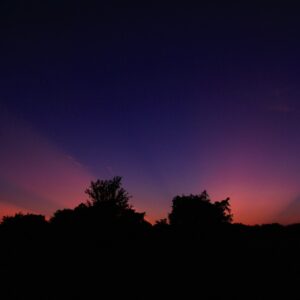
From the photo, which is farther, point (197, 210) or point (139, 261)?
point (197, 210)

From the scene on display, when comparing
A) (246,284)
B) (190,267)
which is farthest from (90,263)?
(246,284)

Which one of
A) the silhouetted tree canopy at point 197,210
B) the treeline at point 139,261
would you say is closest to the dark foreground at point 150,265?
the treeline at point 139,261

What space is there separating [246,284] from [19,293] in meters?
14.0

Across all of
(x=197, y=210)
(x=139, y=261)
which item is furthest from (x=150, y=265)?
(x=197, y=210)

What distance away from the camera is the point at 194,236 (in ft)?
98.8

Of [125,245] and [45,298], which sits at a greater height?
[125,245]

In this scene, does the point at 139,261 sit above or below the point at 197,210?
below

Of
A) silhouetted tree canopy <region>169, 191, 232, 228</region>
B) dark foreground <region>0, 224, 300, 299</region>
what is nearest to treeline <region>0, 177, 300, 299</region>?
dark foreground <region>0, 224, 300, 299</region>

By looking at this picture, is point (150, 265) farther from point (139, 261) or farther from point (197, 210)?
point (197, 210)

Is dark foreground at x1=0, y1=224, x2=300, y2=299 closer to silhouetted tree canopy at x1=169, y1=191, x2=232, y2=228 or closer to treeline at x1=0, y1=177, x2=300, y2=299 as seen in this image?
treeline at x1=0, y1=177, x2=300, y2=299

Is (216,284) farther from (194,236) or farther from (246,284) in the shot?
(194,236)

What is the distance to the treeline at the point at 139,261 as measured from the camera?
18.4 metres

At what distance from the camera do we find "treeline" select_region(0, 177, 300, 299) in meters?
18.4

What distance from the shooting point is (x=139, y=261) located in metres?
24.3
